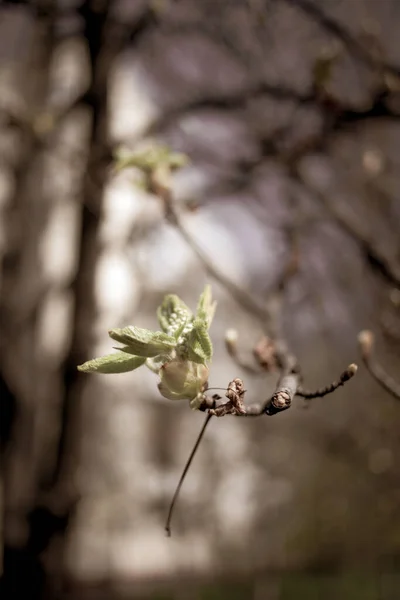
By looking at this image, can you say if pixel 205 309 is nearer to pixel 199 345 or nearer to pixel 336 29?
pixel 199 345

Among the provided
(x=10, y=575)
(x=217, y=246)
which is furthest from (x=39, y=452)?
(x=217, y=246)

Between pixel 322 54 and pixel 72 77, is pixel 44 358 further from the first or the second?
pixel 322 54

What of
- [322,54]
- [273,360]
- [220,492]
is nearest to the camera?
[273,360]

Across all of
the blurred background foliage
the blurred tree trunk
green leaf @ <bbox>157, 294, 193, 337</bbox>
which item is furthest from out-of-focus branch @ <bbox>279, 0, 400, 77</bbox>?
green leaf @ <bbox>157, 294, 193, 337</bbox>

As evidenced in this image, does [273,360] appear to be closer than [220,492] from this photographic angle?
Yes

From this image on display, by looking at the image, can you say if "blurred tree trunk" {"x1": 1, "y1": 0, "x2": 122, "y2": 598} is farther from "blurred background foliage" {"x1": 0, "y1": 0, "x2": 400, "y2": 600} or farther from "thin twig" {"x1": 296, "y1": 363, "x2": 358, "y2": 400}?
"thin twig" {"x1": 296, "y1": 363, "x2": 358, "y2": 400}

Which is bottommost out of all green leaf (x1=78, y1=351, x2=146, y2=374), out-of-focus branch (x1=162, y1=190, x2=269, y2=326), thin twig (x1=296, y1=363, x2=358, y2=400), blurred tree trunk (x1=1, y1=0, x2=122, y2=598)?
blurred tree trunk (x1=1, y1=0, x2=122, y2=598)
